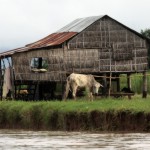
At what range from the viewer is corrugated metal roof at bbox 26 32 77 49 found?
32.0 m

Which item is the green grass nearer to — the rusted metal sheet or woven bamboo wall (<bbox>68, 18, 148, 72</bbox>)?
the rusted metal sheet

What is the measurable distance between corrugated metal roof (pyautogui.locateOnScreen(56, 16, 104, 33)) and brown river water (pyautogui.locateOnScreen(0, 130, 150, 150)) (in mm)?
13569

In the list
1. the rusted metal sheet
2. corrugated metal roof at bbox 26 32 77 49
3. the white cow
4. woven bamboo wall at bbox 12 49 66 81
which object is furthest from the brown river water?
corrugated metal roof at bbox 26 32 77 49

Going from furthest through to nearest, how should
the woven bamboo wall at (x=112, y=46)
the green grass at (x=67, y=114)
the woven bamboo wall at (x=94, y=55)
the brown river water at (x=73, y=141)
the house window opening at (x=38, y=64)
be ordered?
the woven bamboo wall at (x=112, y=46), the house window opening at (x=38, y=64), the woven bamboo wall at (x=94, y=55), the green grass at (x=67, y=114), the brown river water at (x=73, y=141)

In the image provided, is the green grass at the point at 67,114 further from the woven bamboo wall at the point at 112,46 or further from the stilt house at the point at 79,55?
the woven bamboo wall at the point at 112,46

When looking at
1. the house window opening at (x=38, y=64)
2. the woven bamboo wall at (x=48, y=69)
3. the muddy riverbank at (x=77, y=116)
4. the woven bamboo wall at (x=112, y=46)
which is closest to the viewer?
the muddy riverbank at (x=77, y=116)

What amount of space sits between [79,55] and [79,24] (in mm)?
2347

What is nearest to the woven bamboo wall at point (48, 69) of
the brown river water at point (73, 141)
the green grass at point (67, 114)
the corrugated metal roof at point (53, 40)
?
the corrugated metal roof at point (53, 40)

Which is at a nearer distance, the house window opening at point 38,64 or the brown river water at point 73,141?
the brown river water at point 73,141

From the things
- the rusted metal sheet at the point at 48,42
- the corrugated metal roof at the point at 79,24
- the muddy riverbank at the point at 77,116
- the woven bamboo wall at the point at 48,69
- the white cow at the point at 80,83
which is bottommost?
the muddy riverbank at the point at 77,116

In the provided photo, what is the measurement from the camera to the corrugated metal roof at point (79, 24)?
33062mm

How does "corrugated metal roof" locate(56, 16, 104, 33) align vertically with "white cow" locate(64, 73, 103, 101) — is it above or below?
above

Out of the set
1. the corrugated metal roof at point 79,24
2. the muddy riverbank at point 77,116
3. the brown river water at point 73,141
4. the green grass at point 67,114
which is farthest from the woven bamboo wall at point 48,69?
the brown river water at point 73,141

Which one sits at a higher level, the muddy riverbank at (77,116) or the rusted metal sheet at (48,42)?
the rusted metal sheet at (48,42)
